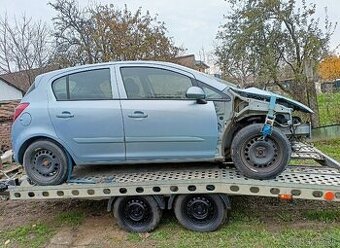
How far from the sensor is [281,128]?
412cm

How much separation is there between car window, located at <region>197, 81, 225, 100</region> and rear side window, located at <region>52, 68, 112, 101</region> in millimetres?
1157

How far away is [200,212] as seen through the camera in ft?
13.2

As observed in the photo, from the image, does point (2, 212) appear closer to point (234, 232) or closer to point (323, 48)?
point (234, 232)

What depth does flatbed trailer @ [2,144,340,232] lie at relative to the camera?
12.4 feet

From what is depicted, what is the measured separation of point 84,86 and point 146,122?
3.09 feet

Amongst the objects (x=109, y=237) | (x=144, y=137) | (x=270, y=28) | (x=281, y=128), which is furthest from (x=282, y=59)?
(x=109, y=237)

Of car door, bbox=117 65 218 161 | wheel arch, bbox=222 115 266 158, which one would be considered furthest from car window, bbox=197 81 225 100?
wheel arch, bbox=222 115 266 158

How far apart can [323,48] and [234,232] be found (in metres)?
7.71

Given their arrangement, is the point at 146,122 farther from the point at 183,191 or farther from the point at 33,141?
the point at 33,141

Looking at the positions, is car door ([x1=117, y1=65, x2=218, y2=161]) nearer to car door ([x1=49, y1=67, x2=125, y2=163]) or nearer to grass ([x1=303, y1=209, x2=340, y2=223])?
car door ([x1=49, y1=67, x2=125, y2=163])

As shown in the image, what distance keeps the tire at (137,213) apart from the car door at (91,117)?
0.54 metres

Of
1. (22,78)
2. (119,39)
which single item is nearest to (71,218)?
(119,39)

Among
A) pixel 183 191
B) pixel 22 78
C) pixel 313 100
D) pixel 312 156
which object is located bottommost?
pixel 183 191

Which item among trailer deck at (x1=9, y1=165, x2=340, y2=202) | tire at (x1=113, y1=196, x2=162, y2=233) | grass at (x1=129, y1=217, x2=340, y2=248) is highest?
trailer deck at (x1=9, y1=165, x2=340, y2=202)
